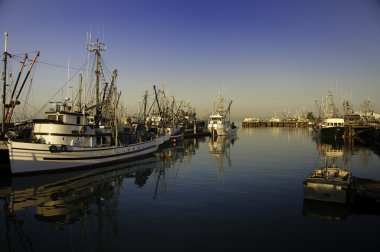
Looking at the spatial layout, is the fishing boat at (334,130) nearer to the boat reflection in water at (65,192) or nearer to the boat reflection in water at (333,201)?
the boat reflection in water at (65,192)

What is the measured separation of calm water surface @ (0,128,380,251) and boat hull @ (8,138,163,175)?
1458mm

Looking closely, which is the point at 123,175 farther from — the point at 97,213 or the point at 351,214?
the point at 351,214

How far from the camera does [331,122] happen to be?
114 metres

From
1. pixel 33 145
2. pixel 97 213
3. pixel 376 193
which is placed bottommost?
pixel 97 213

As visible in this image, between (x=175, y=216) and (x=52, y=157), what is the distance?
20.8m

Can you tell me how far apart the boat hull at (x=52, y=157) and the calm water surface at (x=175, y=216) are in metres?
1.46

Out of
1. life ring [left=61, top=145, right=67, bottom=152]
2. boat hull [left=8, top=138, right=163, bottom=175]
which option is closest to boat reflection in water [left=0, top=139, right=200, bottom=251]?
boat hull [left=8, top=138, right=163, bottom=175]

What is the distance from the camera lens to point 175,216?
66.7ft

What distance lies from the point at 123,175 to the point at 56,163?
7.69 meters

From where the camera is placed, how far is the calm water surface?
1593 centimetres

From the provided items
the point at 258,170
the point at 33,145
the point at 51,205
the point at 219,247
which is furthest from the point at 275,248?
the point at 33,145

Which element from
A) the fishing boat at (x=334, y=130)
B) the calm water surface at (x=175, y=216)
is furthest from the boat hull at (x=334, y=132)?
the calm water surface at (x=175, y=216)

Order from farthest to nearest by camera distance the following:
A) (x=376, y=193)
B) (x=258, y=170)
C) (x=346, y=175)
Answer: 1. (x=258, y=170)
2. (x=346, y=175)
3. (x=376, y=193)

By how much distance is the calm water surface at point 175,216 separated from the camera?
52.3 ft
